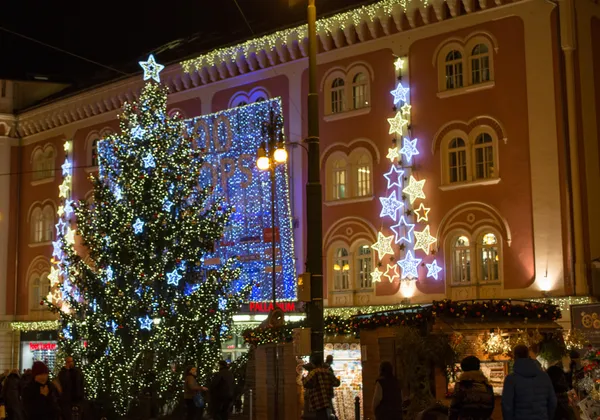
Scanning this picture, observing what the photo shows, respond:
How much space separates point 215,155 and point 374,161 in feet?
23.7

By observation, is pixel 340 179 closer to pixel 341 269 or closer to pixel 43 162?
pixel 341 269

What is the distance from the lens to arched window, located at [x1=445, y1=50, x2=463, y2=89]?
32188 millimetres

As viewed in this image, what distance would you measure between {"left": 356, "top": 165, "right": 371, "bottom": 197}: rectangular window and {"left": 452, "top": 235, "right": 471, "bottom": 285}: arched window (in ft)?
13.6

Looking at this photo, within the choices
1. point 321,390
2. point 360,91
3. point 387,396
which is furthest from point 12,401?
point 360,91

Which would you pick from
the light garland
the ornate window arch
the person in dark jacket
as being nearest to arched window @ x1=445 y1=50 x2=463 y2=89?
the light garland

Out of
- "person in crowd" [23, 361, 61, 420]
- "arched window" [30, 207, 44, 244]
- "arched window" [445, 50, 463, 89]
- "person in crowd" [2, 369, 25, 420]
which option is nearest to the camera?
"person in crowd" [23, 361, 61, 420]

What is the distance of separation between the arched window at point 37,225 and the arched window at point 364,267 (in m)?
18.7

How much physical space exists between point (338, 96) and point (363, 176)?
10.2ft

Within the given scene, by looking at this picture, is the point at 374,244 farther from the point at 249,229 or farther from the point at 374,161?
the point at 249,229

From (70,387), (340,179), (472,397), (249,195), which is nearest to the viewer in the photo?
(472,397)

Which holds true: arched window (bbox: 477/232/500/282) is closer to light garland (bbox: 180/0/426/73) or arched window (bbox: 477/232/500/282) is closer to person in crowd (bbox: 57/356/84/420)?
Result: light garland (bbox: 180/0/426/73)

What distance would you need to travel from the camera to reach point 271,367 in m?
23.7

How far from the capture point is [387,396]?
15.4 m

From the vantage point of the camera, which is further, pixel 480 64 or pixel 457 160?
pixel 457 160
